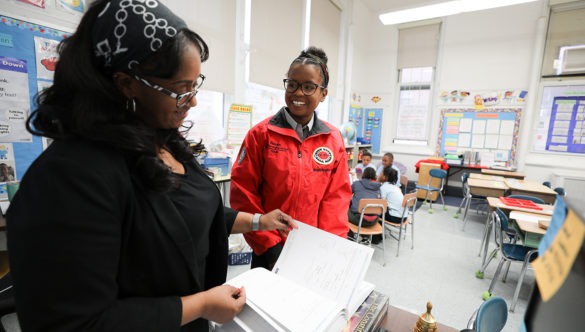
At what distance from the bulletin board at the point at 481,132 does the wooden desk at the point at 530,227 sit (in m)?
3.85

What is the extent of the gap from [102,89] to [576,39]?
23.9 feet

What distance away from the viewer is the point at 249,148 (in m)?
1.21

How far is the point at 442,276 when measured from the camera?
2705mm

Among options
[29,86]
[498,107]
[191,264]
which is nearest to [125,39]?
[191,264]

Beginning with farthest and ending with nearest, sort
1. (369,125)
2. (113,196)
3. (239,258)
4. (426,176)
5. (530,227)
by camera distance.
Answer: (369,125) < (426,176) < (239,258) < (530,227) < (113,196)

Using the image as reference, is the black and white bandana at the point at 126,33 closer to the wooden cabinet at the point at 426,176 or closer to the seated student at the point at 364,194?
the seated student at the point at 364,194

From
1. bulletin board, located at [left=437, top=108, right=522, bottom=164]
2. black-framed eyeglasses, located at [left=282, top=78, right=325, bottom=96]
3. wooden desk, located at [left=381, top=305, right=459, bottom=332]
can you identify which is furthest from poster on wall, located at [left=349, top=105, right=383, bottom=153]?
wooden desk, located at [left=381, top=305, right=459, bottom=332]

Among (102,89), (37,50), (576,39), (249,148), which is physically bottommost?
(249,148)

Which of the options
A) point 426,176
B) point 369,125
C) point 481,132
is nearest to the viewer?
point 426,176

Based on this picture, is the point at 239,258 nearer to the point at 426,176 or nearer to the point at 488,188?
the point at 488,188

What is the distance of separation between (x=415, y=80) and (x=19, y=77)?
6.68 meters

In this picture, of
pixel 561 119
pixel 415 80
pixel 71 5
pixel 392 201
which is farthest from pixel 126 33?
pixel 561 119

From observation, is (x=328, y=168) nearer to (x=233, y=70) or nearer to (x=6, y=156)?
(x=6, y=156)

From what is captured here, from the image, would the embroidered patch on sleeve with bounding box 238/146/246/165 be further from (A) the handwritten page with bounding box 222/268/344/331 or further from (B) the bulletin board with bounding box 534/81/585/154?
(B) the bulletin board with bounding box 534/81/585/154
